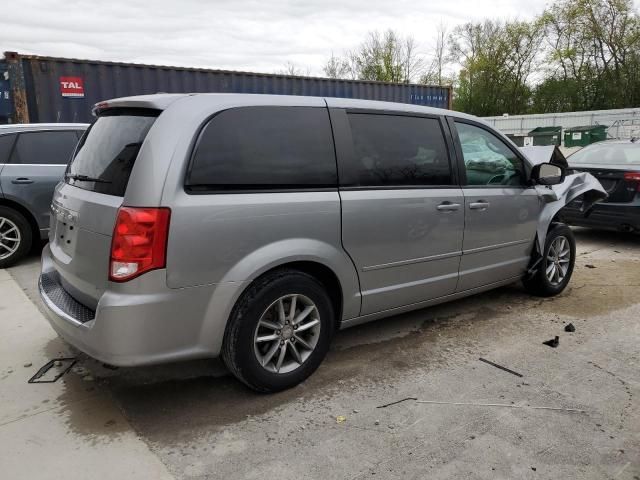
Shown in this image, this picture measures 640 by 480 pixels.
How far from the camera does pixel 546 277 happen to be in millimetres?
4824

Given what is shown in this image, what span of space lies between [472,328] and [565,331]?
737mm

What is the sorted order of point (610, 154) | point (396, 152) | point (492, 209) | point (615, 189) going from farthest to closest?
point (610, 154)
point (615, 189)
point (492, 209)
point (396, 152)

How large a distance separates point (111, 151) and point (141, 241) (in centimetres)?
72

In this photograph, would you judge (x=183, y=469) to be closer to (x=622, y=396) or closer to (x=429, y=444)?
(x=429, y=444)

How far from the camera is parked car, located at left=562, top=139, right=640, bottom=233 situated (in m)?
6.66

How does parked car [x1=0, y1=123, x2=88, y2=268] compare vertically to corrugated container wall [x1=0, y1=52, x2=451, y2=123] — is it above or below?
below

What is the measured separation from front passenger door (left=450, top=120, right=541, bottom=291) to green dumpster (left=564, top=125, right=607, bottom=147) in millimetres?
23890

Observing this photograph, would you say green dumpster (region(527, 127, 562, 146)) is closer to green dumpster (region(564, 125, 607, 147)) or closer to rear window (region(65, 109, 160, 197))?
green dumpster (region(564, 125, 607, 147))

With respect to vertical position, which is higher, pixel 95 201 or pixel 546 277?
pixel 95 201

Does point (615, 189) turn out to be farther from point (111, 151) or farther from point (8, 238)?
point (8, 238)

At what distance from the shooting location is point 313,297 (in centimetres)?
310

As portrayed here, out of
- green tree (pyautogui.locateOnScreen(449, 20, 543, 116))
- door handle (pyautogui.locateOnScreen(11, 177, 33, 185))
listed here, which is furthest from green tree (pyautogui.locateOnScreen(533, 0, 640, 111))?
door handle (pyautogui.locateOnScreen(11, 177, 33, 185))

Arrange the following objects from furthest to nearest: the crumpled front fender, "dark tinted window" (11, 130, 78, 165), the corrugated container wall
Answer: the corrugated container wall → "dark tinted window" (11, 130, 78, 165) → the crumpled front fender

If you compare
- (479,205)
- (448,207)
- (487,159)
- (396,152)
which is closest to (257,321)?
(396,152)
